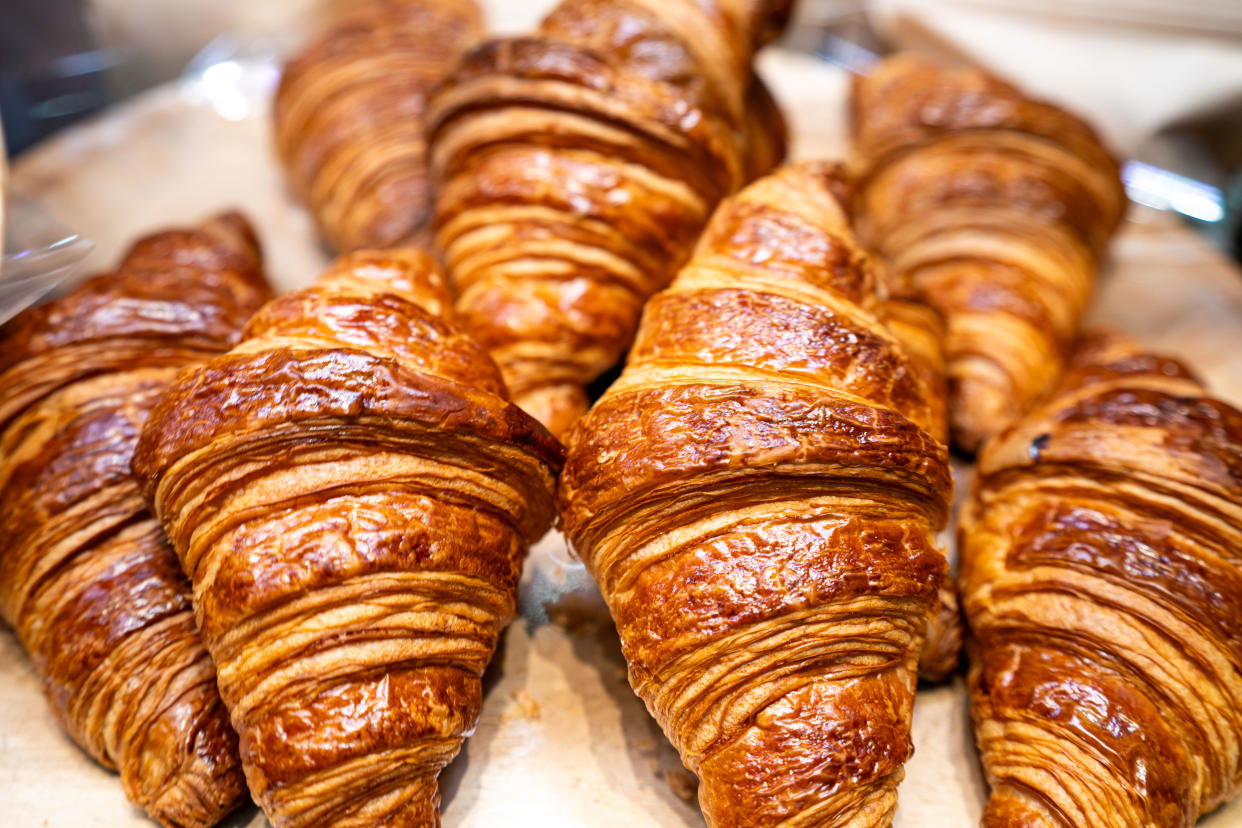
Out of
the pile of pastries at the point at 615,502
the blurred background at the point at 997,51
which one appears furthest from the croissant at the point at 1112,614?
the blurred background at the point at 997,51

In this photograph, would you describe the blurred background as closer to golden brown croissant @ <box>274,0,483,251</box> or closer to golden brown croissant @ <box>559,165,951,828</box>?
golden brown croissant @ <box>274,0,483,251</box>

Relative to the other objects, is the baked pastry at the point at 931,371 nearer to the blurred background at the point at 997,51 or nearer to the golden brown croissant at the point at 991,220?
the golden brown croissant at the point at 991,220

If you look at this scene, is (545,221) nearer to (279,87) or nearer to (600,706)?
(600,706)

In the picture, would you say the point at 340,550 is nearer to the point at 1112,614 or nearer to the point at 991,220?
the point at 1112,614

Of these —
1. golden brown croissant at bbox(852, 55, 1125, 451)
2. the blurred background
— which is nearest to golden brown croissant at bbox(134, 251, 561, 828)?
golden brown croissant at bbox(852, 55, 1125, 451)

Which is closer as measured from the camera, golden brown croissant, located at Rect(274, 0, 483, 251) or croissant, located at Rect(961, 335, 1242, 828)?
croissant, located at Rect(961, 335, 1242, 828)

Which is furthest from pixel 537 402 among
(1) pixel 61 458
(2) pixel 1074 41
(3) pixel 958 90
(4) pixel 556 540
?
(2) pixel 1074 41

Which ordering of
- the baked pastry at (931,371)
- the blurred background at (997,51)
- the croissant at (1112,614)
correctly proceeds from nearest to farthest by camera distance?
the croissant at (1112,614)
the baked pastry at (931,371)
the blurred background at (997,51)
